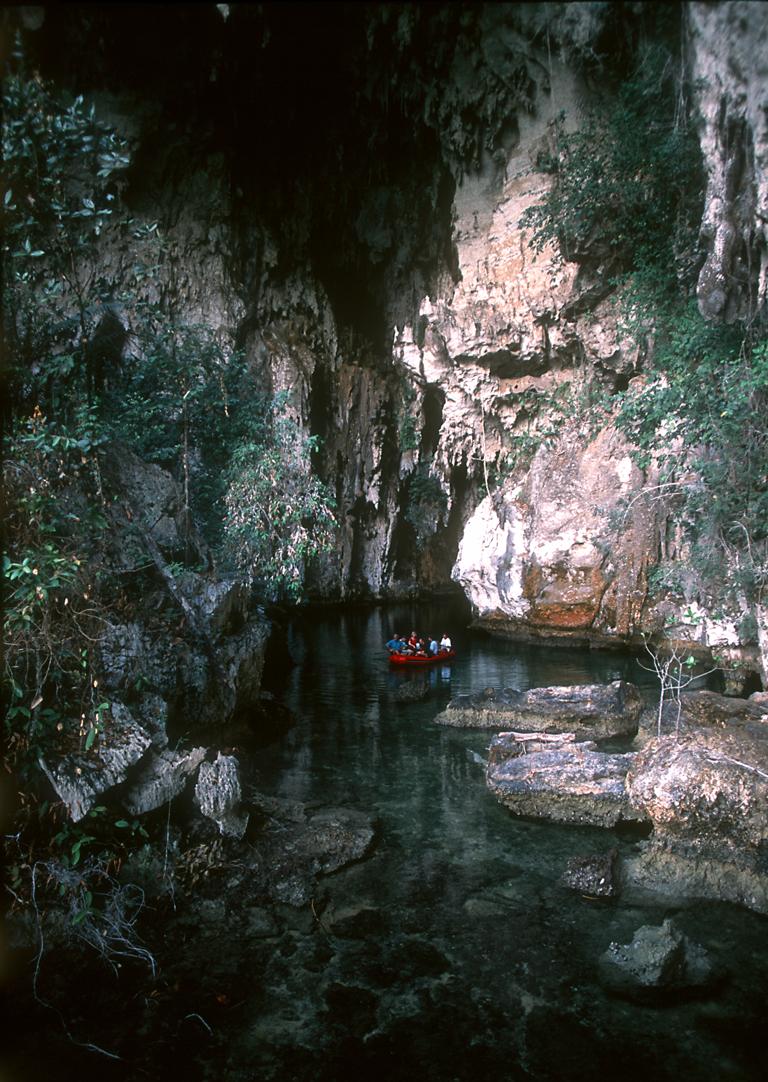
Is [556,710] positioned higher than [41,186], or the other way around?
[41,186]

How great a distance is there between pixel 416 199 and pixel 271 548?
15634 millimetres

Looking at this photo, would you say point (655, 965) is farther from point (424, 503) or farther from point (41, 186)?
point (424, 503)

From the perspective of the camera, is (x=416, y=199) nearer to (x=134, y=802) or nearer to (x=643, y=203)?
(x=643, y=203)

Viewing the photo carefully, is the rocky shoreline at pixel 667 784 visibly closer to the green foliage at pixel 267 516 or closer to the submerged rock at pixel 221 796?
the submerged rock at pixel 221 796

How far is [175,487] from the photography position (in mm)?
11070

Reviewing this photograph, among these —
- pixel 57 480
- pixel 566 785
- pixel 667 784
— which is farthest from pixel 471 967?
pixel 57 480

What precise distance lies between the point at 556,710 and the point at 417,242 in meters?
17.8

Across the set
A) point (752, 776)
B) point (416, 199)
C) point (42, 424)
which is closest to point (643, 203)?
point (416, 199)

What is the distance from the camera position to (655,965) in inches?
212

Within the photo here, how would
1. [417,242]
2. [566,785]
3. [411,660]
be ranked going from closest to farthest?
[566,785] → [411,660] → [417,242]

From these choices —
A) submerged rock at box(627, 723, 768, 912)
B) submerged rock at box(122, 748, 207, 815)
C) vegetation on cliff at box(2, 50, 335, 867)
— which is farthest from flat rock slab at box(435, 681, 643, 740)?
submerged rock at box(122, 748, 207, 815)

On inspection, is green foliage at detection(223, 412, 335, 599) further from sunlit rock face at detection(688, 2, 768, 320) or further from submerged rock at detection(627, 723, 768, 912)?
sunlit rock face at detection(688, 2, 768, 320)

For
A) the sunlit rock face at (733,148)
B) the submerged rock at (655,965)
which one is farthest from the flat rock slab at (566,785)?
the sunlit rock face at (733,148)

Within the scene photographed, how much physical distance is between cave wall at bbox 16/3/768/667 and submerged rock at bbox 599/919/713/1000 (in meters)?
8.68
